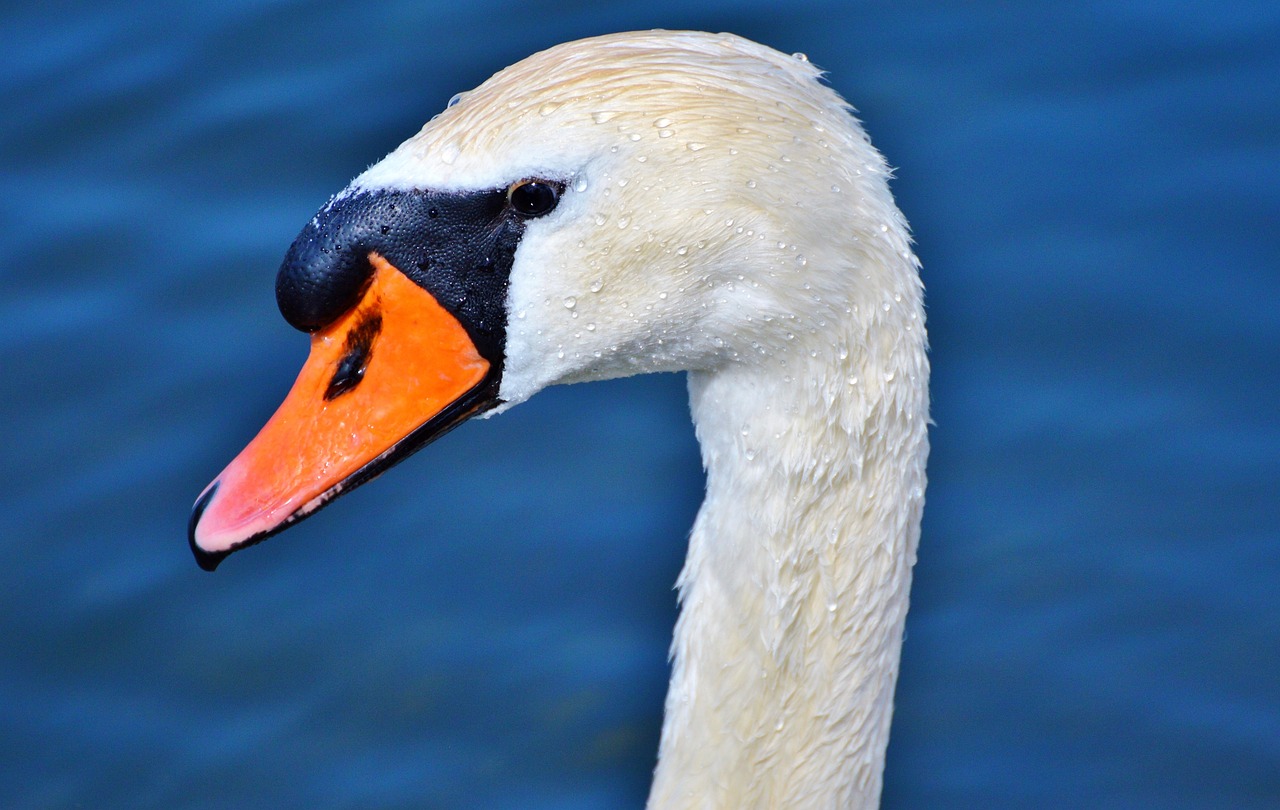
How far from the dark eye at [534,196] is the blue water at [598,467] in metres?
2.67

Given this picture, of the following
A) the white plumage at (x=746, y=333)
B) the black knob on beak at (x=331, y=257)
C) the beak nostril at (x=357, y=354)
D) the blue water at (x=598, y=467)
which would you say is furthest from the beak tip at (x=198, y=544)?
the blue water at (x=598, y=467)

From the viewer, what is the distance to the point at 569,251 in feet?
10.7

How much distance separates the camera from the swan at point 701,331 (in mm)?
3109

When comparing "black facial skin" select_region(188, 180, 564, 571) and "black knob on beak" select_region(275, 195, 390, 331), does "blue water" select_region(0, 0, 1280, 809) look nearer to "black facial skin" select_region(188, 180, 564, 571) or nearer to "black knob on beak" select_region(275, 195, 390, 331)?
"black facial skin" select_region(188, 180, 564, 571)

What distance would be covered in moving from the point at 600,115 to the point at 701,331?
51cm

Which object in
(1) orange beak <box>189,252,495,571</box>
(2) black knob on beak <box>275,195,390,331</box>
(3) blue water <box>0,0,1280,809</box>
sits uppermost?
(3) blue water <box>0,0,1280,809</box>

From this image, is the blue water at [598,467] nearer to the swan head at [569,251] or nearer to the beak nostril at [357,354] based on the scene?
the swan head at [569,251]

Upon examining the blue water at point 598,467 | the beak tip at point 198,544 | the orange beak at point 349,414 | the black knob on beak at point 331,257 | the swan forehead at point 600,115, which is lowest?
the beak tip at point 198,544

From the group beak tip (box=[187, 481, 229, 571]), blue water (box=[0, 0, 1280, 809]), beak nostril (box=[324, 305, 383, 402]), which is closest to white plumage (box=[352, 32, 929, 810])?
beak nostril (box=[324, 305, 383, 402])

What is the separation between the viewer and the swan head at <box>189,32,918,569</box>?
122 inches

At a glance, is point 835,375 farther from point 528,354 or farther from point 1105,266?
point 1105,266

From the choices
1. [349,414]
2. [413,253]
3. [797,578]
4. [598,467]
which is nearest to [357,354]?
[349,414]

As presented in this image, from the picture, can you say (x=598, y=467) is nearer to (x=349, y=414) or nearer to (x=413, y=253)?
(x=349, y=414)

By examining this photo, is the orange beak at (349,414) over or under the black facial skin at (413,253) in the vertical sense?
under
